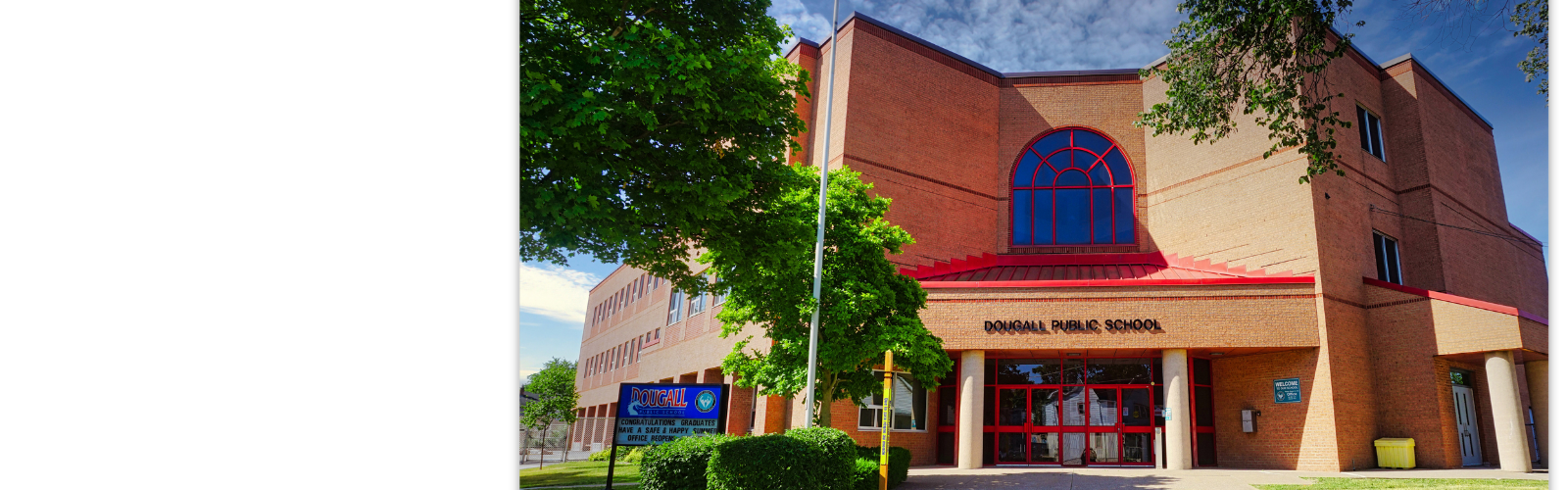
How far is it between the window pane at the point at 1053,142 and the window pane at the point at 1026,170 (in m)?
0.27

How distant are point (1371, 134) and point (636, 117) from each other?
52.2 feet

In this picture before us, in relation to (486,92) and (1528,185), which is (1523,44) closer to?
(1528,185)

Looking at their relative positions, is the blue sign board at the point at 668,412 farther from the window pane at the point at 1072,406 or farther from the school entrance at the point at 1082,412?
the window pane at the point at 1072,406

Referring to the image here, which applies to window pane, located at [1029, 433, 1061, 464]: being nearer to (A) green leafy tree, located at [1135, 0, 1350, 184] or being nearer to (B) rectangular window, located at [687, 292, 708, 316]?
(B) rectangular window, located at [687, 292, 708, 316]

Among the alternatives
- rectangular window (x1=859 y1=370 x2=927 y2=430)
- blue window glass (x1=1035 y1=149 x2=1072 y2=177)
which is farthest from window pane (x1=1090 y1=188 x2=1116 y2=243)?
rectangular window (x1=859 y1=370 x2=927 y2=430)

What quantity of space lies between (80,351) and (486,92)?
10.8 ft

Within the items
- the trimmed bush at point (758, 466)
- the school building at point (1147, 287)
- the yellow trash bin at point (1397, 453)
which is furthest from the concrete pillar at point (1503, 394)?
the trimmed bush at point (758, 466)

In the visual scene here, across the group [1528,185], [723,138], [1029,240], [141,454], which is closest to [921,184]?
[1029,240]

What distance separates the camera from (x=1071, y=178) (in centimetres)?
2377

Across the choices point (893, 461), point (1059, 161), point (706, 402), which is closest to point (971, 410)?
point (893, 461)

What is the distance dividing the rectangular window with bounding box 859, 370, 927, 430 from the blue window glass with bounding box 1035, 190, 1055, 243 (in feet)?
19.2

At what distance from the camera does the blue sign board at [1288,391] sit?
18.3 metres

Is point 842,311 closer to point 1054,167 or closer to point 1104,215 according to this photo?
point 1104,215

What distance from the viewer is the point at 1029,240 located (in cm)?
2339
